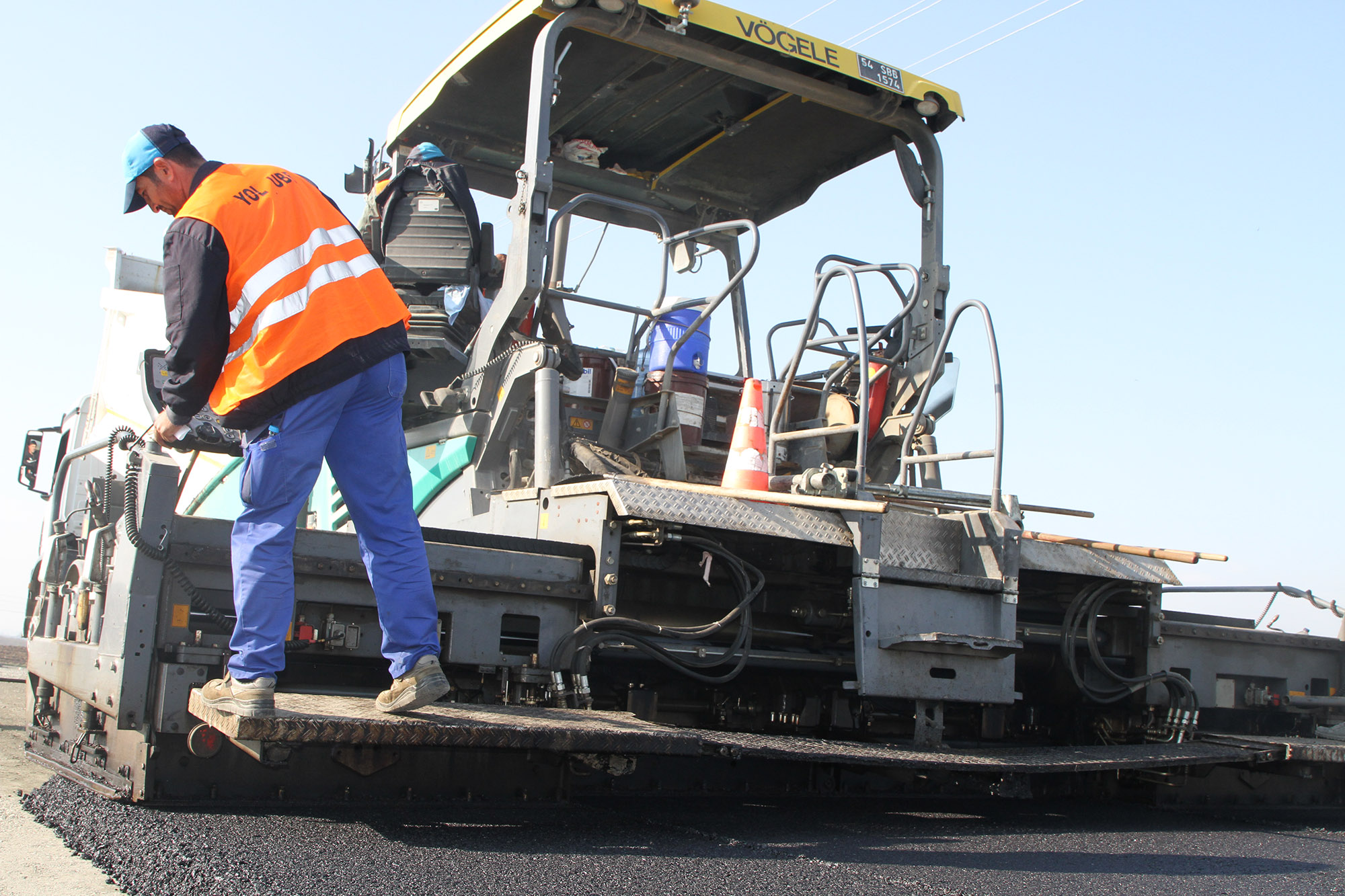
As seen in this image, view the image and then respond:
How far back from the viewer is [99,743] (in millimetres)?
3678

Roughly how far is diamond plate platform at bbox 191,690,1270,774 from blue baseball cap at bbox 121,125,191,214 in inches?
55.6

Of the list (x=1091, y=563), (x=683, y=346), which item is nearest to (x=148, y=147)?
(x=683, y=346)

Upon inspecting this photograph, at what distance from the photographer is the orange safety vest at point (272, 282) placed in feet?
9.82

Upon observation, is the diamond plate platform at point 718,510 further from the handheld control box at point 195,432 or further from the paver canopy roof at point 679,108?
the paver canopy roof at point 679,108

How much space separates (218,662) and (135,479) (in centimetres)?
58

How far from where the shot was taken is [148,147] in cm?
315

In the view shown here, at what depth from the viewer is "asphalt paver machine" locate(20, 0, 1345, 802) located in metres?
3.37

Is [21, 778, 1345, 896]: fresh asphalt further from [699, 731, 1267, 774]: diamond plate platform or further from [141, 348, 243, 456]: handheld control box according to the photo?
[141, 348, 243, 456]: handheld control box

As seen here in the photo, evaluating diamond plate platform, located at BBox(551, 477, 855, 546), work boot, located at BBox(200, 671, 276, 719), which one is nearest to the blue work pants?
work boot, located at BBox(200, 671, 276, 719)

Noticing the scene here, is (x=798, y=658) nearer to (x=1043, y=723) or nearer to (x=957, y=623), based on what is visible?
(x=957, y=623)

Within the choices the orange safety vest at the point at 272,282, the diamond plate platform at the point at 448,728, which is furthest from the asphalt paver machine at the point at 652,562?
the orange safety vest at the point at 272,282

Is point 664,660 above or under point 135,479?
under

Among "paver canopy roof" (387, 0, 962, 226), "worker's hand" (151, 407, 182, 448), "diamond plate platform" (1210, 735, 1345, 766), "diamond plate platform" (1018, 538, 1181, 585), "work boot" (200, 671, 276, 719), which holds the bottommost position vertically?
"diamond plate platform" (1210, 735, 1345, 766)

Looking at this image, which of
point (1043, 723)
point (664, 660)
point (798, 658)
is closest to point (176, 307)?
point (664, 660)
